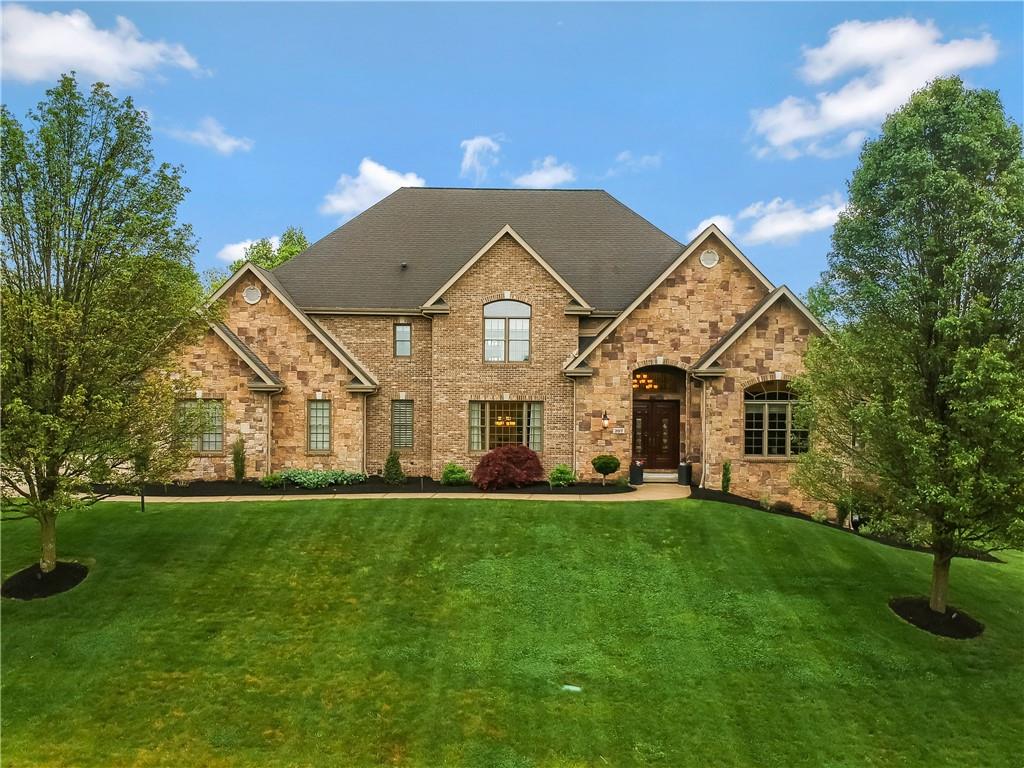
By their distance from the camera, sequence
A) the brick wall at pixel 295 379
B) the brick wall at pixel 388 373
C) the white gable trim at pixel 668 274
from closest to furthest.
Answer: the white gable trim at pixel 668 274, the brick wall at pixel 295 379, the brick wall at pixel 388 373

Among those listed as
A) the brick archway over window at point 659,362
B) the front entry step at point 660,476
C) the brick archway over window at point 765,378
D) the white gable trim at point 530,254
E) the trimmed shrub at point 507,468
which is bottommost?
the front entry step at point 660,476

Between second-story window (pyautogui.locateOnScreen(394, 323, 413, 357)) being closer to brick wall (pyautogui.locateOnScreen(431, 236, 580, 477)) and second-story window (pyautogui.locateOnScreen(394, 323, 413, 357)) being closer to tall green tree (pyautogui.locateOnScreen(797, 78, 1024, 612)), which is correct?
brick wall (pyautogui.locateOnScreen(431, 236, 580, 477))

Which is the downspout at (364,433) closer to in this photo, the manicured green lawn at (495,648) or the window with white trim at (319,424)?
the window with white trim at (319,424)

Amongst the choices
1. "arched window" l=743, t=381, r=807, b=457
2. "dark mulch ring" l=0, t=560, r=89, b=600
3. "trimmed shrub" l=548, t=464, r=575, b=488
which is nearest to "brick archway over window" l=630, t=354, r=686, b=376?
"arched window" l=743, t=381, r=807, b=457

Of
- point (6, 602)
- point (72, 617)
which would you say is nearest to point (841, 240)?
point (72, 617)

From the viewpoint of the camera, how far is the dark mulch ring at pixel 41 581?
12.5 metres

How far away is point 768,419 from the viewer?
2072 centimetres

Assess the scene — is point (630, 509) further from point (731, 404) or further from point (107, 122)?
point (107, 122)

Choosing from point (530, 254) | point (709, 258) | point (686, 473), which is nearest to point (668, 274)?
point (709, 258)

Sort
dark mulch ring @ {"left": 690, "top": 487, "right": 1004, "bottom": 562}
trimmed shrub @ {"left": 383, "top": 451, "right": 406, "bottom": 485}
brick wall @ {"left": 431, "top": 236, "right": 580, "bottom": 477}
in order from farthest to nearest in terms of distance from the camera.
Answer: brick wall @ {"left": 431, "top": 236, "right": 580, "bottom": 477} → trimmed shrub @ {"left": 383, "top": 451, "right": 406, "bottom": 485} → dark mulch ring @ {"left": 690, "top": 487, "right": 1004, "bottom": 562}

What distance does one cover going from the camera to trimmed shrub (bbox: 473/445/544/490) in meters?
20.3

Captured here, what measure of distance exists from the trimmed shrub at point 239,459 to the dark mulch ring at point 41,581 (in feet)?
24.0

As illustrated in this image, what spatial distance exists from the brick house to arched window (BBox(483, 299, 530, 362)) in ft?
0.18

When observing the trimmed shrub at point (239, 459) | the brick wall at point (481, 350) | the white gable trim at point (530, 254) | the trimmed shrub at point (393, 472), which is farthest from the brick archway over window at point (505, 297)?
the trimmed shrub at point (239, 459)
